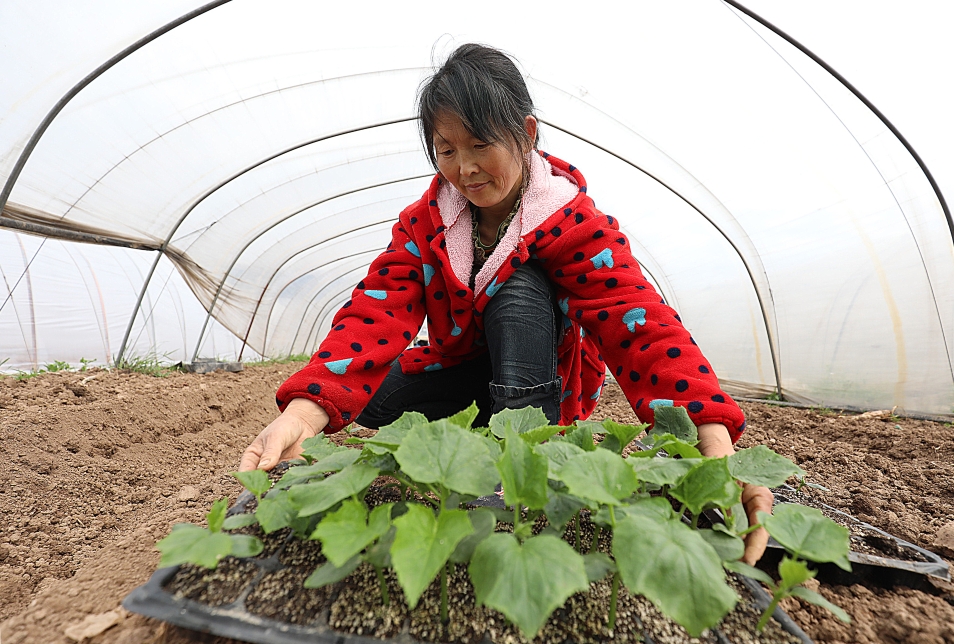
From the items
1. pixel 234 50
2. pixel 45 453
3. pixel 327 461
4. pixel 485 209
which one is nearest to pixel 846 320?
pixel 485 209

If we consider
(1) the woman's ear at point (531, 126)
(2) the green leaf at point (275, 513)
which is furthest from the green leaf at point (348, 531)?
(1) the woman's ear at point (531, 126)

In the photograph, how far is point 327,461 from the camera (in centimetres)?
73

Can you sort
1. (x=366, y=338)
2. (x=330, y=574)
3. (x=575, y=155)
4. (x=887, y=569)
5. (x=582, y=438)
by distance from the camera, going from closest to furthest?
(x=330, y=574) < (x=582, y=438) < (x=887, y=569) < (x=366, y=338) < (x=575, y=155)

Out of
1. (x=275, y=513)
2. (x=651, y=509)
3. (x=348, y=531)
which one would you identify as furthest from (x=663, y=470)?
(x=275, y=513)

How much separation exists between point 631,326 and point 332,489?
2.52 feet

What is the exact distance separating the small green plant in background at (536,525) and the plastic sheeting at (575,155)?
8.25ft

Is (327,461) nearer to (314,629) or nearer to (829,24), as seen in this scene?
(314,629)

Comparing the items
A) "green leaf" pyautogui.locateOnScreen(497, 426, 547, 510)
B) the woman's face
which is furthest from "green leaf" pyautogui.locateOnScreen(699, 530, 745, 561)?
the woman's face

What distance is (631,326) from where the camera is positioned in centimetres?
115

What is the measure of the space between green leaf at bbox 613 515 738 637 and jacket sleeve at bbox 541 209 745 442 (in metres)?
0.46

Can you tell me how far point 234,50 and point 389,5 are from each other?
2.82ft

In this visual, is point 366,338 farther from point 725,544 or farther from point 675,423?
point 725,544

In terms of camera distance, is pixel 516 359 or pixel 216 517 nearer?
pixel 216 517

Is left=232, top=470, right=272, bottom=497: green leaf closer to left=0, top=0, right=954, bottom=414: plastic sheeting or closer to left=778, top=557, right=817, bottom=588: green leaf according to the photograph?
left=778, top=557, right=817, bottom=588: green leaf
